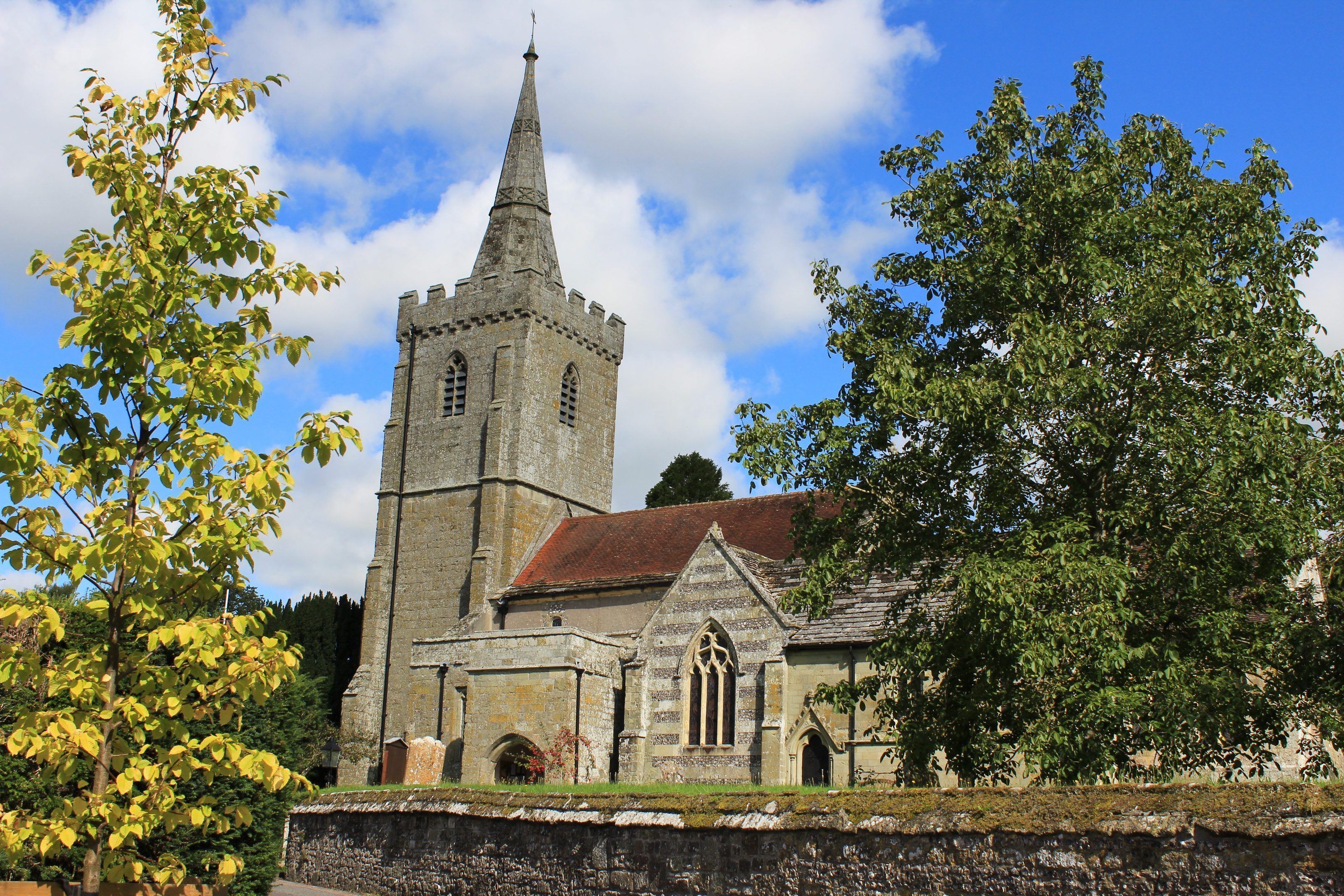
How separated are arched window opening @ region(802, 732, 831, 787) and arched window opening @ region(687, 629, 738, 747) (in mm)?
1734

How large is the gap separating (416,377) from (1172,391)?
3285cm

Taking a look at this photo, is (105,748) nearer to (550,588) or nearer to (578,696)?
(578,696)

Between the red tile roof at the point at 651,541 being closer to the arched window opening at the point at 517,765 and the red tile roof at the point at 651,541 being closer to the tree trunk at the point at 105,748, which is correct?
the arched window opening at the point at 517,765

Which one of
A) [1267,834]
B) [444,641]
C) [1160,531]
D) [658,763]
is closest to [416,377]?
[444,641]

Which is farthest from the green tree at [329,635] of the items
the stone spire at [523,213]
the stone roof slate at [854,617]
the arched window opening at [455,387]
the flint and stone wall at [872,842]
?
the flint and stone wall at [872,842]

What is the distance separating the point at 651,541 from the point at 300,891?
19.5 meters

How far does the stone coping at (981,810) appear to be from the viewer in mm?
7316

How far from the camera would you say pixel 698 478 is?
46906 mm

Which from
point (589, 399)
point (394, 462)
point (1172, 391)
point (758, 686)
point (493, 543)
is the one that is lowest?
point (758, 686)

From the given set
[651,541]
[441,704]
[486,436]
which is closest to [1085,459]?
[441,704]

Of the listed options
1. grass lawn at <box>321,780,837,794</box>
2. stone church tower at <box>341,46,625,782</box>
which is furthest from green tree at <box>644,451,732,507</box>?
grass lawn at <box>321,780,837,794</box>

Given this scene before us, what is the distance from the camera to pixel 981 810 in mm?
8648

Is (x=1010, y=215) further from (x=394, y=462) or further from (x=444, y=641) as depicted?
(x=394, y=462)

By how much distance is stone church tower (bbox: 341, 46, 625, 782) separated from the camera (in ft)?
121
